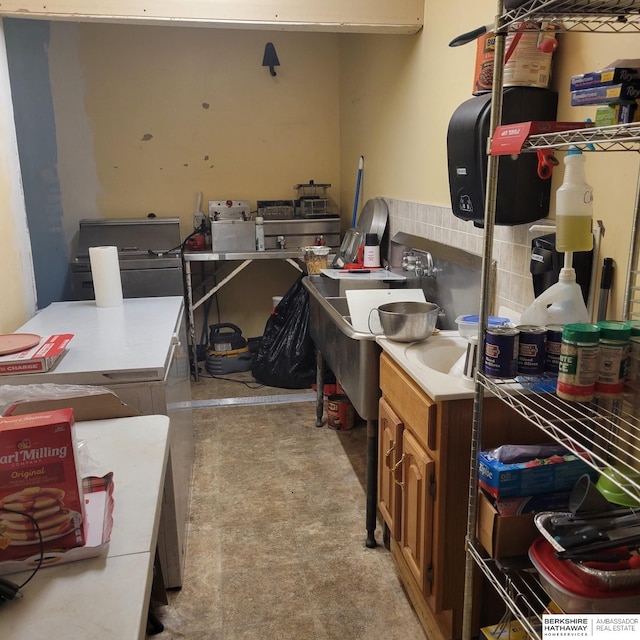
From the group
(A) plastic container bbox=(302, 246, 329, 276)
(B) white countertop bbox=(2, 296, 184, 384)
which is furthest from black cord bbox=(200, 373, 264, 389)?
(B) white countertop bbox=(2, 296, 184, 384)

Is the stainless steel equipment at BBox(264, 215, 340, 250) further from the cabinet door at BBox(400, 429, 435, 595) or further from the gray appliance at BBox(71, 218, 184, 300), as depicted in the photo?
the cabinet door at BBox(400, 429, 435, 595)

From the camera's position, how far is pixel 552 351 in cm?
125

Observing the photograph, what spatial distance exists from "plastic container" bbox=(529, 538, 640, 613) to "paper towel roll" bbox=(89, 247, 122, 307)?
2.20m

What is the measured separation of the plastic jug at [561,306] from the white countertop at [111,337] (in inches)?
46.3

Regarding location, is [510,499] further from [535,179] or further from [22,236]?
[22,236]

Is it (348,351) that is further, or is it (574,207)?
(348,351)

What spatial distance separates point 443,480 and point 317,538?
2.94 feet

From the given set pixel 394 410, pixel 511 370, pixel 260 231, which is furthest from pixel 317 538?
pixel 260 231

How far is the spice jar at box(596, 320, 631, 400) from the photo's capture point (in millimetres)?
1100

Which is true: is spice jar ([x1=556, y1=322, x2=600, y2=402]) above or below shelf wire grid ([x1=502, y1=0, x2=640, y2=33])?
below

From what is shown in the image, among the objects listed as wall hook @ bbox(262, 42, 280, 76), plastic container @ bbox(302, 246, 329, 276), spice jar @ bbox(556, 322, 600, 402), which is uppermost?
wall hook @ bbox(262, 42, 280, 76)

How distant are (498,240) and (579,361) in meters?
1.04

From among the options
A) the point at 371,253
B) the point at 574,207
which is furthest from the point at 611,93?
the point at 371,253

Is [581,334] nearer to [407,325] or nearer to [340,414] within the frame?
[407,325]
